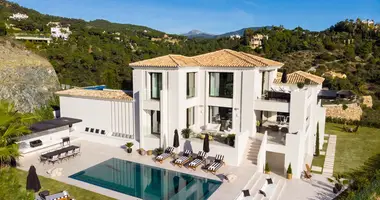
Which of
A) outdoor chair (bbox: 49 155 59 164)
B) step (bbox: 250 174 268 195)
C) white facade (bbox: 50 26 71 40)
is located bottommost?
step (bbox: 250 174 268 195)

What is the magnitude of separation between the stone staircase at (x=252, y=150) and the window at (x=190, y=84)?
6.05 meters

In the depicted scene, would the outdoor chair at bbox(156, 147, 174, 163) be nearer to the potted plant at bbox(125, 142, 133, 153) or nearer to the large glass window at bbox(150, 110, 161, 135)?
Result: the large glass window at bbox(150, 110, 161, 135)

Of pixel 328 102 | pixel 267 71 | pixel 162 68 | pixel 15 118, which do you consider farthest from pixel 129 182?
pixel 328 102

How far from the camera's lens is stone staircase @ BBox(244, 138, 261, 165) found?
20.2m

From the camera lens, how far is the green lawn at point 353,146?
22.8m

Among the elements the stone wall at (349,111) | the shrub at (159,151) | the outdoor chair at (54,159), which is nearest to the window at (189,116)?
the shrub at (159,151)

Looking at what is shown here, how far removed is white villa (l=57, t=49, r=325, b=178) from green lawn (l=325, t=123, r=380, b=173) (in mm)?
2586

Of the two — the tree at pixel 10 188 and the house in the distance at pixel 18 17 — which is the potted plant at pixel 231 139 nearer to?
the tree at pixel 10 188

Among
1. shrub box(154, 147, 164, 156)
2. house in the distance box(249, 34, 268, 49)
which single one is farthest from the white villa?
house in the distance box(249, 34, 268, 49)

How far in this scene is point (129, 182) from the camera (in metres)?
17.7

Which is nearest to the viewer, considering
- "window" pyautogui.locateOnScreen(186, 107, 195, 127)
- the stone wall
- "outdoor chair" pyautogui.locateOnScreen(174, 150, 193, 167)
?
"outdoor chair" pyautogui.locateOnScreen(174, 150, 193, 167)

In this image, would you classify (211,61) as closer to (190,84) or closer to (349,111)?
(190,84)

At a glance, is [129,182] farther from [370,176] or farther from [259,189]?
[370,176]

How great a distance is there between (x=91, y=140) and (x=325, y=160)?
20.3m
